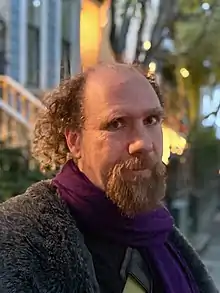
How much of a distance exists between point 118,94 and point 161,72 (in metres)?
1.93

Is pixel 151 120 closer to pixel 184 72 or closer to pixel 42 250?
pixel 42 250

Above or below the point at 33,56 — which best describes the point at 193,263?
below

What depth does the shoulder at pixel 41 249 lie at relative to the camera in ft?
2.48

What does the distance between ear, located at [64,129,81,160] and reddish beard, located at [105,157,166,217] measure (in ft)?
0.24

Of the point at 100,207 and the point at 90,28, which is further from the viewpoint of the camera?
the point at 90,28

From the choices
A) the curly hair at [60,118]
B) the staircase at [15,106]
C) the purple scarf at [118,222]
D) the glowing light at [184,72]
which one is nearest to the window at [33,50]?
the staircase at [15,106]

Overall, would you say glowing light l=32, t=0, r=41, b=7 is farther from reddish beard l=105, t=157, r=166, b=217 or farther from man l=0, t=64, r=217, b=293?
reddish beard l=105, t=157, r=166, b=217

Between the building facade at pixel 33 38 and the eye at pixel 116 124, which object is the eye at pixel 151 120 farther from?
the building facade at pixel 33 38

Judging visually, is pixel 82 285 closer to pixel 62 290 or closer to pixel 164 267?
pixel 62 290

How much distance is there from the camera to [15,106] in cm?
369

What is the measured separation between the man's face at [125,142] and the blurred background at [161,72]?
818mm

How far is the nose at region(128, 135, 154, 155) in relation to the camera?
0.80 m

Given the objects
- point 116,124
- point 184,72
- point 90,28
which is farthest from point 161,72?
point 116,124

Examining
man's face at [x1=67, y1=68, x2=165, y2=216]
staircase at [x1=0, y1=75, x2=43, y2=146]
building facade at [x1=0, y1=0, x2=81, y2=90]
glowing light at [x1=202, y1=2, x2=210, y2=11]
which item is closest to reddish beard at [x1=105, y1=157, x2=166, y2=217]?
man's face at [x1=67, y1=68, x2=165, y2=216]
